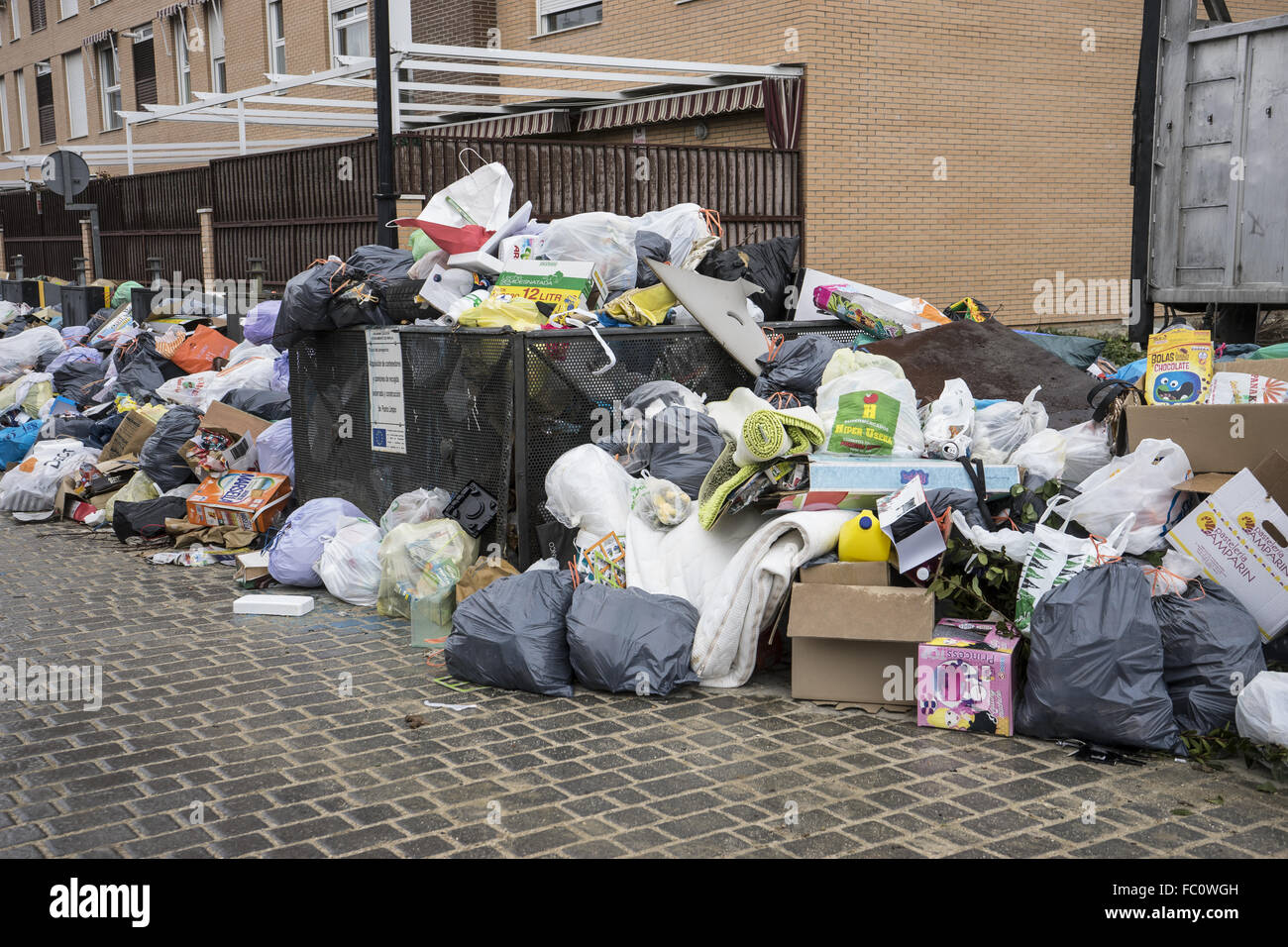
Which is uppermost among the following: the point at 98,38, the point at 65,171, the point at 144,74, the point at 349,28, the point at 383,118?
the point at 98,38

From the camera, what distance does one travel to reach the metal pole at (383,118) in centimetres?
765

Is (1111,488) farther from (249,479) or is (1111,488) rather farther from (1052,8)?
(1052,8)

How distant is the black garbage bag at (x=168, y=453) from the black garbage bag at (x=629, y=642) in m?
4.26

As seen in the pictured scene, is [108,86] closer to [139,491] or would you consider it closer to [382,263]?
[139,491]

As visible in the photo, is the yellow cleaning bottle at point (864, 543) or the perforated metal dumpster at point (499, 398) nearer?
the yellow cleaning bottle at point (864, 543)

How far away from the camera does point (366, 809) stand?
Answer: 138 inches

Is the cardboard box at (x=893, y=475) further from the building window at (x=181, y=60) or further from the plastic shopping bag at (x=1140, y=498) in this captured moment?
the building window at (x=181, y=60)

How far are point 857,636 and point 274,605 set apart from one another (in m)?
2.95

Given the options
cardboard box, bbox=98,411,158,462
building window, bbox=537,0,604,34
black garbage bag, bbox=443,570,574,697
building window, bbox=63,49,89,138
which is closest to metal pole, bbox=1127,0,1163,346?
black garbage bag, bbox=443,570,574,697

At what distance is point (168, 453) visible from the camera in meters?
7.79

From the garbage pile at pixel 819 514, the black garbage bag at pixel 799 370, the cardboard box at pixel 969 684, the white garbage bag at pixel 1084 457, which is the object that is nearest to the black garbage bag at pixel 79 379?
the garbage pile at pixel 819 514

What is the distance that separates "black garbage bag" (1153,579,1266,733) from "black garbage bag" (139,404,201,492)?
240 inches

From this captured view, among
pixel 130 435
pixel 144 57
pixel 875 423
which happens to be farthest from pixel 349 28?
pixel 875 423

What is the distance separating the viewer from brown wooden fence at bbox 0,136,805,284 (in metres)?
11.3
